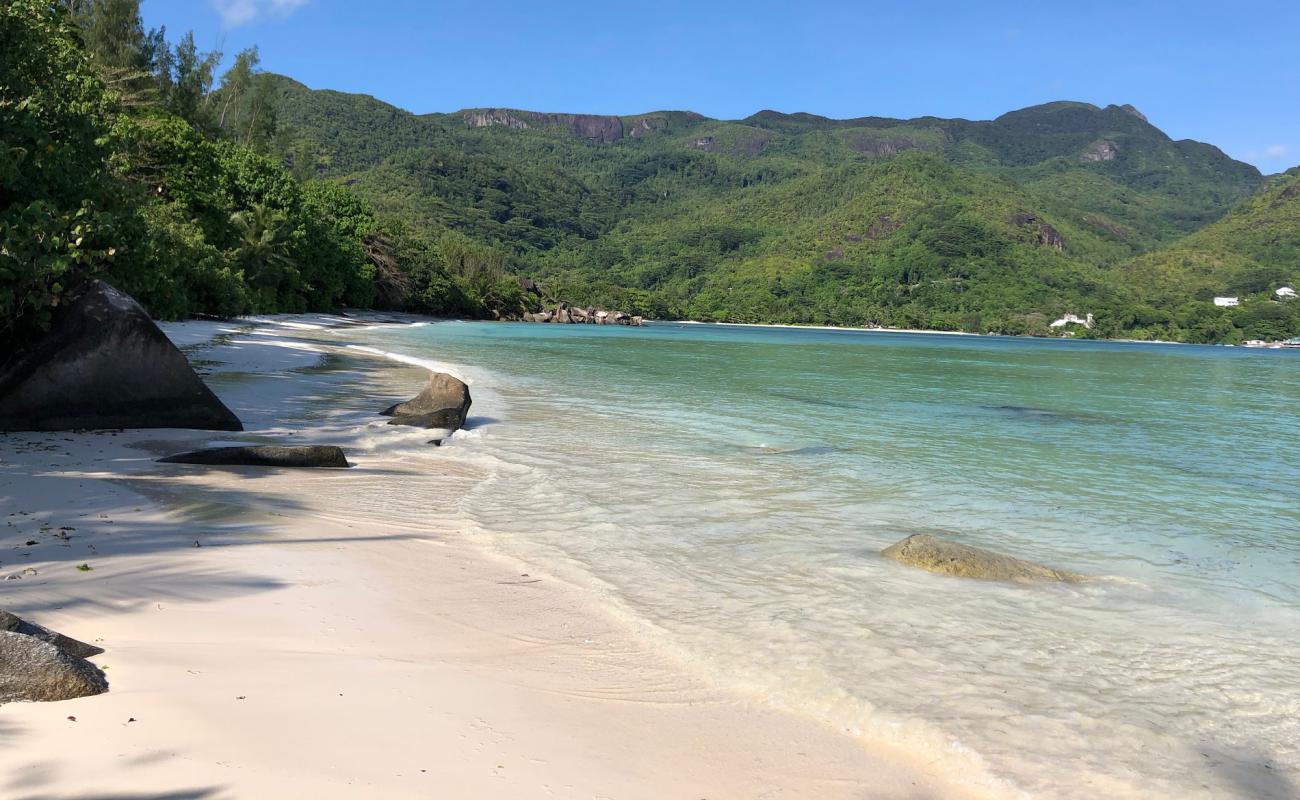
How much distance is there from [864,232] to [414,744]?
193m

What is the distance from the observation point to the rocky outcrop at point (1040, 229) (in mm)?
171250

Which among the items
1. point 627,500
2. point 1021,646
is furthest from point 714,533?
point 1021,646

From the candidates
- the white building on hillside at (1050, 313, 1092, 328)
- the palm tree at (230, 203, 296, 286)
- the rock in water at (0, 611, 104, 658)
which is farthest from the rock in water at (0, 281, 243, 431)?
the white building on hillside at (1050, 313, 1092, 328)

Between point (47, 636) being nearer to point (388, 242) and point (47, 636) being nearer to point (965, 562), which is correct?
point (965, 562)

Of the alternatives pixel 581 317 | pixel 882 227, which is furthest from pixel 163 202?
pixel 882 227

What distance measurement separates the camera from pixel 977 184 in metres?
195

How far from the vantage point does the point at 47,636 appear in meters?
3.59

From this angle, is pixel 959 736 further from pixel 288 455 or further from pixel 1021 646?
pixel 288 455

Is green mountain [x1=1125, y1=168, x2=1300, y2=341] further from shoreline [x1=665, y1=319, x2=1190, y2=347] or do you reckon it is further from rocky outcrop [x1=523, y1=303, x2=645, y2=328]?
rocky outcrop [x1=523, y1=303, x2=645, y2=328]

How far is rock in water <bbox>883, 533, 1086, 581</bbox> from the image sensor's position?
22.9 feet

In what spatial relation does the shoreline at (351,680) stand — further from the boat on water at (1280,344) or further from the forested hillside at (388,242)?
the boat on water at (1280,344)

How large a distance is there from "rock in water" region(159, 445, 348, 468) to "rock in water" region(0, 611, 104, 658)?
216 inches

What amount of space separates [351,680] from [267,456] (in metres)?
6.00

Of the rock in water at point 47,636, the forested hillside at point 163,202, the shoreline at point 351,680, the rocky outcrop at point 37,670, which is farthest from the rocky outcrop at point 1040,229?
the rocky outcrop at point 37,670
